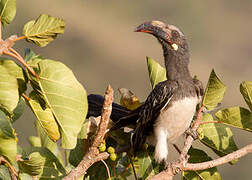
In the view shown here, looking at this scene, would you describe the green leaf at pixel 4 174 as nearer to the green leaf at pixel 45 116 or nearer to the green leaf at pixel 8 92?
the green leaf at pixel 45 116

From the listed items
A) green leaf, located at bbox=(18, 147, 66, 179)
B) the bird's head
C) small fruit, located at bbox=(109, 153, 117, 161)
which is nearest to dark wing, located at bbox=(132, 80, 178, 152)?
the bird's head

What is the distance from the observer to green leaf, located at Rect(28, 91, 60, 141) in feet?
9.15

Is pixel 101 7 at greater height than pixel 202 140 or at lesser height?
lesser

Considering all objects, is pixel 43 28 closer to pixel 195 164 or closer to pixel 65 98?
pixel 65 98

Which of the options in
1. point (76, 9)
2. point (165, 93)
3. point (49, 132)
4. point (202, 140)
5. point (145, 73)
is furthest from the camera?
point (76, 9)

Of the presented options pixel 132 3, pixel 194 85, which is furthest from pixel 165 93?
pixel 132 3

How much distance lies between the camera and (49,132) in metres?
2.81

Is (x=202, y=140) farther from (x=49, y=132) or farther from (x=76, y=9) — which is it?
(x=76, y=9)

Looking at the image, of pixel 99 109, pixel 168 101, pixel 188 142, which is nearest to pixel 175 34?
pixel 168 101

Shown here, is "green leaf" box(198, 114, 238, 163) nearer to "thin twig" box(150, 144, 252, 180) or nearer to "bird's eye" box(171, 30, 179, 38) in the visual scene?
"thin twig" box(150, 144, 252, 180)

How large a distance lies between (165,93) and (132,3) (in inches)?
1864

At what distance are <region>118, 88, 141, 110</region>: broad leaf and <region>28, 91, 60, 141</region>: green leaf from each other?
1012 mm

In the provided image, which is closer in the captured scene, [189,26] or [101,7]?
[189,26]

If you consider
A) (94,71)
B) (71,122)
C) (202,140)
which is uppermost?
(71,122)
